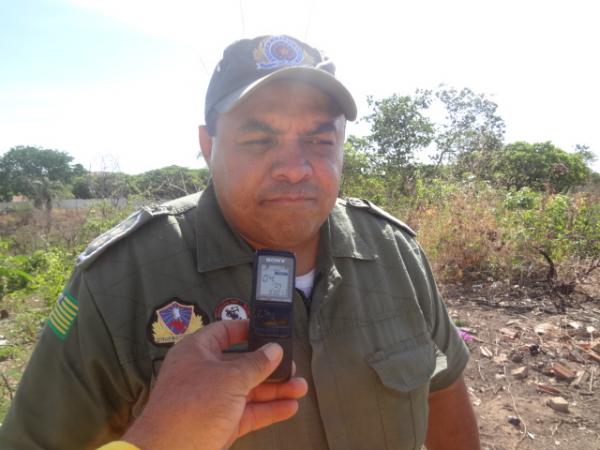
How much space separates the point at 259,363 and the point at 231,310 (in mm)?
469

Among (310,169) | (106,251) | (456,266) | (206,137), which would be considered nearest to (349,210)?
(310,169)

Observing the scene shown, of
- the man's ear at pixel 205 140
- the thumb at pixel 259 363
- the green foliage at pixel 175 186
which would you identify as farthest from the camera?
the green foliage at pixel 175 186

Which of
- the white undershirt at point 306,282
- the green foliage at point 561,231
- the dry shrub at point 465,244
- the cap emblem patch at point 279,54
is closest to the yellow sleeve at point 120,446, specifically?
the white undershirt at point 306,282

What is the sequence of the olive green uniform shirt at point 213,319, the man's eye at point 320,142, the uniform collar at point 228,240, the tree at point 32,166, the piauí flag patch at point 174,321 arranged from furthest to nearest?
the tree at point 32,166 → the man's eye at point 320,142 → the uniform collar at point 228,240 → the piauí flag patch at point 174,321 → the olive green uniform shirt at point 213,319

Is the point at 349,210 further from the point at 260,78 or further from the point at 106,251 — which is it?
the point at 106,251

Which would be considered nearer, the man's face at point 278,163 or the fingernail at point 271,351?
the fingernail at point 271,351

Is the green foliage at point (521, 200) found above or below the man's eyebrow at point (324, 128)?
below

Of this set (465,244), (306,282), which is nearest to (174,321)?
(306,282)

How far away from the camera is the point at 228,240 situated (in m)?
1.52

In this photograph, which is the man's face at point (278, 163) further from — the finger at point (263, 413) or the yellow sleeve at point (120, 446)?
the yellow sleeve at point (120, 446)

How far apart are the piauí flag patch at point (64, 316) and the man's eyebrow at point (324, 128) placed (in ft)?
3.06

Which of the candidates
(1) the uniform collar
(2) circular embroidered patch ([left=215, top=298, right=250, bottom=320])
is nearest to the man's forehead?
(1) the uniform collar

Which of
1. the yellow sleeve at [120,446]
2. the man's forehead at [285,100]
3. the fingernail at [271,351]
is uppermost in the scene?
the man's forehead at [285,100]

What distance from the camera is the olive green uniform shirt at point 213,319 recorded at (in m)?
1.24
